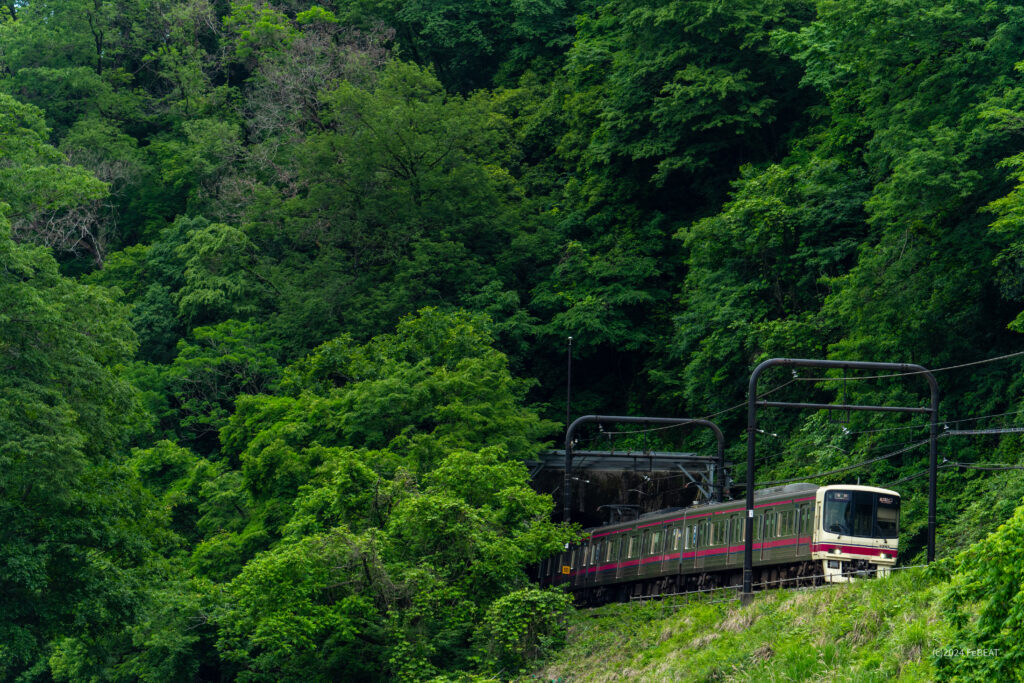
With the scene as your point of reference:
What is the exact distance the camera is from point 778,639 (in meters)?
22.3

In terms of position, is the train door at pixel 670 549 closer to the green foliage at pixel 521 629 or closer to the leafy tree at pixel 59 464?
the green foliage at pixel 521 629

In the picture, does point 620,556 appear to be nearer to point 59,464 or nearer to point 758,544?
point 758,544

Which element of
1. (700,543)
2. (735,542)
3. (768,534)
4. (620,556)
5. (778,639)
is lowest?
(620,556)

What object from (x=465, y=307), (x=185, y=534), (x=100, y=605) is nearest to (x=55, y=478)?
(x=100, y=605)

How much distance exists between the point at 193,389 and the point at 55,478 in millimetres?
18343

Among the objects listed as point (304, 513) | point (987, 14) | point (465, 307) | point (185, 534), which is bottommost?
point (185, 534)

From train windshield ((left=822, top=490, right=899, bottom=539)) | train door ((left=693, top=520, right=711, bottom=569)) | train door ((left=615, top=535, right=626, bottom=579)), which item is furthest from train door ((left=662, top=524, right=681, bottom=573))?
train windshield ((left=822, top=490, right=899, bottom=539))

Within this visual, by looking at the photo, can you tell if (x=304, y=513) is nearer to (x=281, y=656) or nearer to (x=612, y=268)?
(x=281, y=656)

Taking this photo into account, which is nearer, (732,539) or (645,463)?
(732,539)

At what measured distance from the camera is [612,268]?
4981 centimetres

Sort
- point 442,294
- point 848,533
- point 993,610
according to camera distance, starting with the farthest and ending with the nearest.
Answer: point 442,294, point 848,533, point 993,610

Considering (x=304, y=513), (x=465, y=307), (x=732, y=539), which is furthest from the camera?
(x=465, y=307)

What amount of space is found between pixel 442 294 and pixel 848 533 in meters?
24.0

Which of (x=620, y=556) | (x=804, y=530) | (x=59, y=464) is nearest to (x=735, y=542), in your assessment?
(x=804, y=530)
